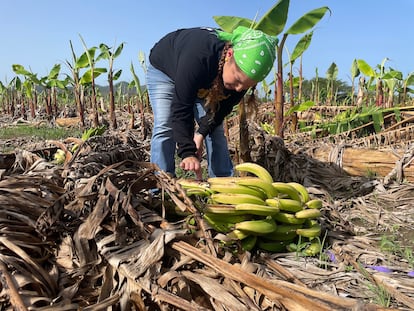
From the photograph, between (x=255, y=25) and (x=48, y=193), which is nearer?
(x=48, y=193)

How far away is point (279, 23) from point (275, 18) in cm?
9

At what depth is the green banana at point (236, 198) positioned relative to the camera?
187cm

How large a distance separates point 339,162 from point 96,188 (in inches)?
125

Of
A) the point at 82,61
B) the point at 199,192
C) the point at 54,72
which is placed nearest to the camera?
the point at 199,192

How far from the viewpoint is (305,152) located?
4633mm

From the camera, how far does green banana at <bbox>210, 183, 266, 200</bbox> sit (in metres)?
1.93

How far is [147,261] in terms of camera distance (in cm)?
148

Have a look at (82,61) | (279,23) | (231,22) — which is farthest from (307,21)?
(82,61)

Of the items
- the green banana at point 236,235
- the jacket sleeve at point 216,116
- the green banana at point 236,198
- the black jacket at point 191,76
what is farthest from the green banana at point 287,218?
the jacket sleeve at point 216,116

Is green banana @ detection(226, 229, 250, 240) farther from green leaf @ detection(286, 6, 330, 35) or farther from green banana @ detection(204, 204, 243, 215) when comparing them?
green leaf @ detection(286, 6, 330, 35)

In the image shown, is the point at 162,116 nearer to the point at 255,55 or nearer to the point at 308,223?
the point at 255,55

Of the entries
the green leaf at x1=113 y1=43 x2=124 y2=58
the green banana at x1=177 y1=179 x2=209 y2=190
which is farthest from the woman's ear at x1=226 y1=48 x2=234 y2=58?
the green leaf at x1=113 y1=43 x2=124 y2=58

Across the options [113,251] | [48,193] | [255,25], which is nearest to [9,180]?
[48,193]

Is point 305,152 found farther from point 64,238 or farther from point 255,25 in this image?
point 64,238
